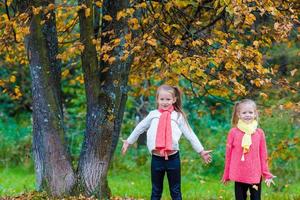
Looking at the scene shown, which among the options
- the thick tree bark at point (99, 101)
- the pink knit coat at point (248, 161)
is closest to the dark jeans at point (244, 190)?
the pink knit coat at point (248, 161)

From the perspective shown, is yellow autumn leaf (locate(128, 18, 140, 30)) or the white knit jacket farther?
yellow autumn leaf (locate(128, 18, 140, 30))

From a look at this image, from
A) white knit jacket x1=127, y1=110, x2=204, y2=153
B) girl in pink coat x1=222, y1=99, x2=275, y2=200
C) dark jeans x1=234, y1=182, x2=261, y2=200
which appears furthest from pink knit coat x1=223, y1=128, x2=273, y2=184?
white knit jacket x1=127, y1=110, x2=204, y2=153

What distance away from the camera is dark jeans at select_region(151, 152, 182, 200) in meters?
6.26

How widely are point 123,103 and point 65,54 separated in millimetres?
1206

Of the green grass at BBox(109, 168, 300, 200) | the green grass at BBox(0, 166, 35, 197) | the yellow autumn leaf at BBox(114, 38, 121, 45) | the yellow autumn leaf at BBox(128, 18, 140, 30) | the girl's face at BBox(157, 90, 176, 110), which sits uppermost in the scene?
the yellow autumn leaf at BBox(128, 18, 140, 30)

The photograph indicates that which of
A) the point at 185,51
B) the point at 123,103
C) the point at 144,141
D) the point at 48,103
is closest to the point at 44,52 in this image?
the point at 48,103

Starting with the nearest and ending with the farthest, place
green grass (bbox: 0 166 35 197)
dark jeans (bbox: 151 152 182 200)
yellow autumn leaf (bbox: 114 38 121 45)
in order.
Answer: dark jeans (bbox: 151 152 182 200), yellow autumn leaf (bbox: 114 38 121 45), green grass (bbox: 0 166 35 197)

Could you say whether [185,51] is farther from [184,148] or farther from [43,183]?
[184,148]

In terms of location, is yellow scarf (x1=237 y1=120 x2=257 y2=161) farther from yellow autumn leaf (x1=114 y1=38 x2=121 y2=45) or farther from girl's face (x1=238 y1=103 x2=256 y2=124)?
yellow autumn leaf (x1=114 y1=38 x2=121 y2=45)

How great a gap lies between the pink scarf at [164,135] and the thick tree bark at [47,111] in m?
1.54

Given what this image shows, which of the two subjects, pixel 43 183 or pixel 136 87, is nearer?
pixel 43 183

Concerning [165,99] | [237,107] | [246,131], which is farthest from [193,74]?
[246,131]

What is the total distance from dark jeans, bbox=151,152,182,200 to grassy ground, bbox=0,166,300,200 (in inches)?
70.1

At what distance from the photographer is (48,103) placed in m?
7.13
